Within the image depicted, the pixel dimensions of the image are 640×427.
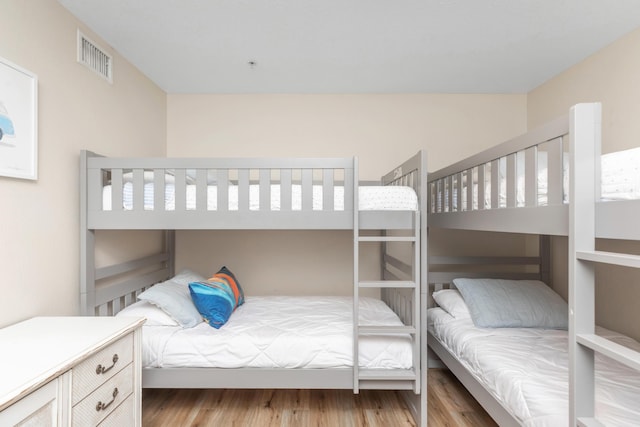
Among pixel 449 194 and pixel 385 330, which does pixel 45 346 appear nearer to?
pixel 385 330

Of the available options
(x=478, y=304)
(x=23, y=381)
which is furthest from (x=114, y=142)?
(x=478, y=304)

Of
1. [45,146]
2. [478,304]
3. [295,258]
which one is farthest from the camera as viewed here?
[295,258]

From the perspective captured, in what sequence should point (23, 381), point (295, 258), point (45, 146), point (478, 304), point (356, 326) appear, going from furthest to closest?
point (295, 258)
point (478, 304)
point (356, 326)
point (45, 146)
point (23, 381)

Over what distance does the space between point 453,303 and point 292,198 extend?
145 centimetres

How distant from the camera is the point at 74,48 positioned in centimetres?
203

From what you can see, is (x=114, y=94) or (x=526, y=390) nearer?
(x=526, y=390)

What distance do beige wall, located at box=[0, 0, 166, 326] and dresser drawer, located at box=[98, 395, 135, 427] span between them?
0.65m

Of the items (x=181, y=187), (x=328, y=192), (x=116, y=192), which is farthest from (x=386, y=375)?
(x=116, y=192)

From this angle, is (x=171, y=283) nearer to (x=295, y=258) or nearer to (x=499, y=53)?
(x=295, y=258)

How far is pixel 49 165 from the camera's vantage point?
183 cm

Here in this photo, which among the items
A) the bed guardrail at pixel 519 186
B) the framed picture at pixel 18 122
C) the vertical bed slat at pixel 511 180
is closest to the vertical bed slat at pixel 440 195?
the bed guardrail at pixel 519 186

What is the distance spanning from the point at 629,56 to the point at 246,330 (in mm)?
2958

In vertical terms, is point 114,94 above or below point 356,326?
above

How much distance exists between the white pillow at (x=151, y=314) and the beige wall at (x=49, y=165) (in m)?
0.31
